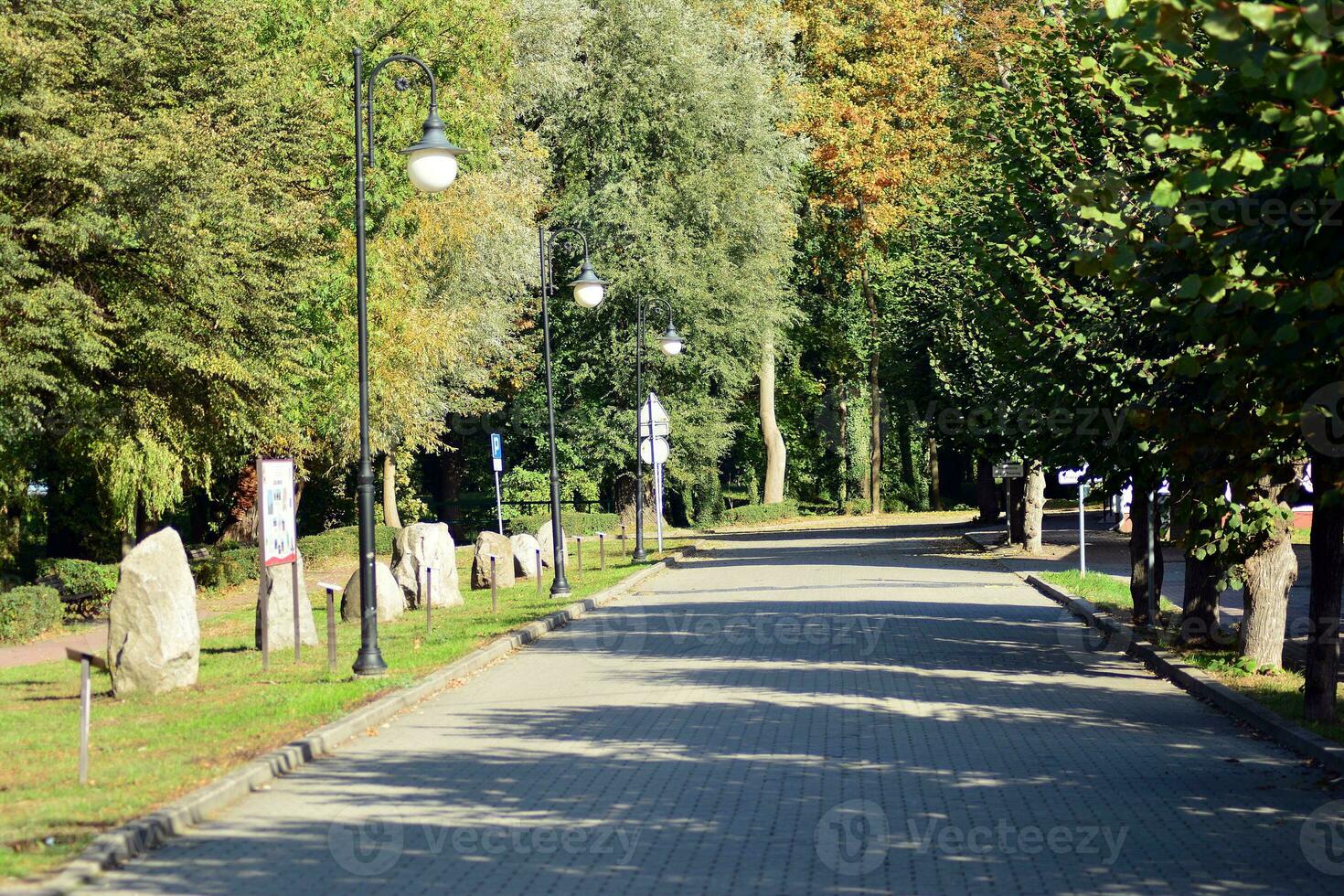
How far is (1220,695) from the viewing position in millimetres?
13719

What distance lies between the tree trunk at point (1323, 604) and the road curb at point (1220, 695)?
373 mm

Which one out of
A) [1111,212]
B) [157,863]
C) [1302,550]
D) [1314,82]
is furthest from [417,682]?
[1302,550]

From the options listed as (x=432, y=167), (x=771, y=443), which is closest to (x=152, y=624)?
(x=432, y=167)

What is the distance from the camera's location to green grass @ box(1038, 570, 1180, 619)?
74.6 ft

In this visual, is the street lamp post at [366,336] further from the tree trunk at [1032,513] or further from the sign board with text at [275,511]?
the tree trunk at [1032,513]

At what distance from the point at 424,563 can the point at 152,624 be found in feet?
37.7

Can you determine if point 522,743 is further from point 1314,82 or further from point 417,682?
point 1314,82

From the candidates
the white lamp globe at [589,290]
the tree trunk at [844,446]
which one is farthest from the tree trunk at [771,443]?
the white lamp globe at [589,290]

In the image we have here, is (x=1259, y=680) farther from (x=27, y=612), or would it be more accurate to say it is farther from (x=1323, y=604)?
(x=27, y=612)

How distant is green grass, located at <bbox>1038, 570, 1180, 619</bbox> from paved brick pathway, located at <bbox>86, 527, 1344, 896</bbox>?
492 cm

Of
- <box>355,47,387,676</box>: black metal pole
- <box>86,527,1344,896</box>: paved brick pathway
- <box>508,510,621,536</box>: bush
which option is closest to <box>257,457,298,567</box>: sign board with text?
<box>355,47,387,676</box>: black metal pole

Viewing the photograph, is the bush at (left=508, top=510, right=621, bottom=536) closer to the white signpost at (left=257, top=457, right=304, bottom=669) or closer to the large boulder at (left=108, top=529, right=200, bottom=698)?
the white signpost at (left=257, top=457, right=304, bottom=669)

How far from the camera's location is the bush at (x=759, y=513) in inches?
2325

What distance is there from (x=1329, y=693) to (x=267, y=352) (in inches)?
715
